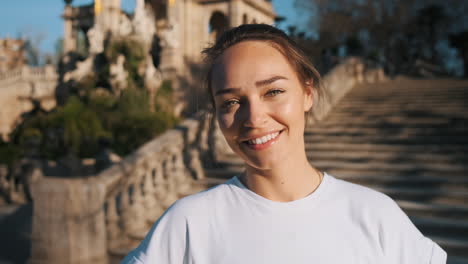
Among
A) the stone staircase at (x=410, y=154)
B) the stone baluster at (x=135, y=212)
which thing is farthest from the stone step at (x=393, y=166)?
the stone baluster at (x=135, y=212)

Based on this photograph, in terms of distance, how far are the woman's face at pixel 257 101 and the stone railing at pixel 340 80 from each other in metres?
5.12

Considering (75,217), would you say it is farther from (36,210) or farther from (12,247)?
(12,247)

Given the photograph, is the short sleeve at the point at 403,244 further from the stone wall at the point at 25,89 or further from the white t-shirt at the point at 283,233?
the stone wall at the point at 25,89

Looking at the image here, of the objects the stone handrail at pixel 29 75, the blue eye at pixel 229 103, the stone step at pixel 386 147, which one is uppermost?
the stone handrail at pixel 29 75

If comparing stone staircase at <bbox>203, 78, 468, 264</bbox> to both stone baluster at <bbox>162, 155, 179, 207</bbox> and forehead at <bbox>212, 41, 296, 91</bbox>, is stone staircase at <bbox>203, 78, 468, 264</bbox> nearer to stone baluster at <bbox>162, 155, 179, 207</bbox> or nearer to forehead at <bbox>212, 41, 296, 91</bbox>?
stone baluster at <bbox>162, 155, 179, 207</bbox>

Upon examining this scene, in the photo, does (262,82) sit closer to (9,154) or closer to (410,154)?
(410,154)

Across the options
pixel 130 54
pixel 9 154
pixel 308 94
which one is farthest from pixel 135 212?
pixel 130 54

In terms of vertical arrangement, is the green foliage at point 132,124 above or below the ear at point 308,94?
below

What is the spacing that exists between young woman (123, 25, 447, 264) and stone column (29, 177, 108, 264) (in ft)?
9.41

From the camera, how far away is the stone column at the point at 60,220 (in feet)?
12.2

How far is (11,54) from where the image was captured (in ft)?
107

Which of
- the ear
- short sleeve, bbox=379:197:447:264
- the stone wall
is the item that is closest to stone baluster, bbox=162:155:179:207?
the ear

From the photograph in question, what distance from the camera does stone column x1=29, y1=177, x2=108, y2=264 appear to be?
3.71 meters

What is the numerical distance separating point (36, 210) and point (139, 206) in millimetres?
1119
